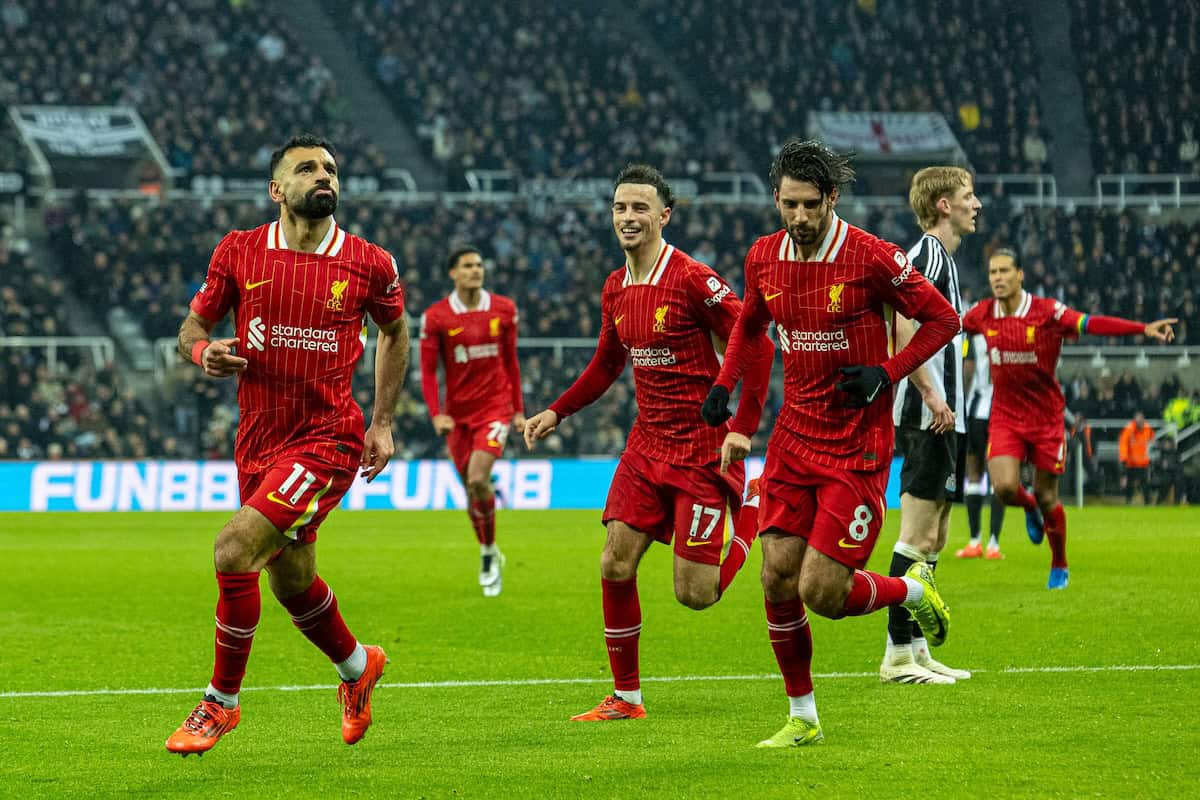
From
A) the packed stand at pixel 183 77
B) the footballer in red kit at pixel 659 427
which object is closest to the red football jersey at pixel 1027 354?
the footballer in red kit at pixel 659 427

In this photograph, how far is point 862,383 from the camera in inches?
252

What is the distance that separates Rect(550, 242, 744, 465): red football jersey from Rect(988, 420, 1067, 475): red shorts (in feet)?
18.9

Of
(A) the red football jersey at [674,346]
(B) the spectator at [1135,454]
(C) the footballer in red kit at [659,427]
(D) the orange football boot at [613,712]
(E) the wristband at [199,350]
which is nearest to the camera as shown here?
(E) the wristband at [199,350]

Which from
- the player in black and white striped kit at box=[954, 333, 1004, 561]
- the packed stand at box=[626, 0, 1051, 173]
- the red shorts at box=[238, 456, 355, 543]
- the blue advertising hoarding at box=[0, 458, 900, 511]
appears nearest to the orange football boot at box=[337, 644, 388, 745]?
the red shorts at box=[238, 456, 355, 543]

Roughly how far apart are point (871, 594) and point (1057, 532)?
21.6 feet

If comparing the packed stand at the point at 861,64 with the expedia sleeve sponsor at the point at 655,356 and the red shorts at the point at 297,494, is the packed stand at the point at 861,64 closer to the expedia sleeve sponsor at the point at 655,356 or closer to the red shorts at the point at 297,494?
the expedia sleeve sponsor at the point at 655,356

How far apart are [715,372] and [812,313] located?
1.22 m

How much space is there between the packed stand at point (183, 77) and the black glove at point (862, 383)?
94.3 ft

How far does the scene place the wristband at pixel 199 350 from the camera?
631 centimetres

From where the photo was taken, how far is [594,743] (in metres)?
6.71

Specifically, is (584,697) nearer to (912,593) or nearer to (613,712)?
(613,712)

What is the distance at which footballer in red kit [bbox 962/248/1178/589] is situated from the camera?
1288 centimetres

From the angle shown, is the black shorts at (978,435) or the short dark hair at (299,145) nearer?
the short dark hair at (299,145)

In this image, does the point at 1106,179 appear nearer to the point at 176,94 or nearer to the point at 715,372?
the point at 176,94
